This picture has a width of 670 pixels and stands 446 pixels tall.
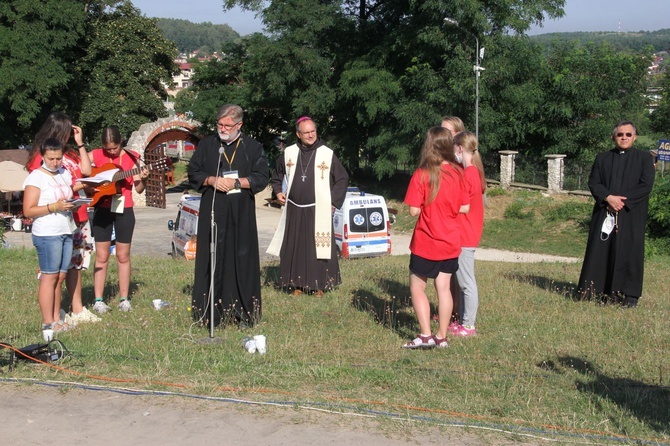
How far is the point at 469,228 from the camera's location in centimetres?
734

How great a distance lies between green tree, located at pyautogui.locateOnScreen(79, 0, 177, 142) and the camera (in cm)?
4319

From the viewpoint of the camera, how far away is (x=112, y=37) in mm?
43375

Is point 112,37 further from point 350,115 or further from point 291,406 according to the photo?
point 291,406

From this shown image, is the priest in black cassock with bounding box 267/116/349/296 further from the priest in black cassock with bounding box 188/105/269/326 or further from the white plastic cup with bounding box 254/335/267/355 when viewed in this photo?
A: the white plastic cup with bounding box 254/335/267/355

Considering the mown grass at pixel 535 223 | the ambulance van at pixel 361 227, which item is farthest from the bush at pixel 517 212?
the ambulance van at pixel 361 227

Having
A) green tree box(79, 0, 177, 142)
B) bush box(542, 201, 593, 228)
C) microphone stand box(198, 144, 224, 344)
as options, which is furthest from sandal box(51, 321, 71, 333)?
green tree box(79, 0, 177, 142)

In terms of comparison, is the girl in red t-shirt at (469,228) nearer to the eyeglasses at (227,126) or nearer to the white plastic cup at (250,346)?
the white plastic cup at (250,346)

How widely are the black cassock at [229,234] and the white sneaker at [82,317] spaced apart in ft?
3.34

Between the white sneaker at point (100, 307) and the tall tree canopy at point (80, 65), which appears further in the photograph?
the tall tree canopy at point (80, 65)

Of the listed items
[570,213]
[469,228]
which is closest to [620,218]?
[469,228]

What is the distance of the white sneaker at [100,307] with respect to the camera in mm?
8289

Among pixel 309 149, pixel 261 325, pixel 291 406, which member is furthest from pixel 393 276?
pixel 291 406

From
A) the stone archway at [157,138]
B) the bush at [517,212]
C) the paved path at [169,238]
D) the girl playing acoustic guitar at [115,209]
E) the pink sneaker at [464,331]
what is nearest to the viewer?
the pink sneaker at [464,331]

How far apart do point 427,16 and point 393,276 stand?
73.3 ft
